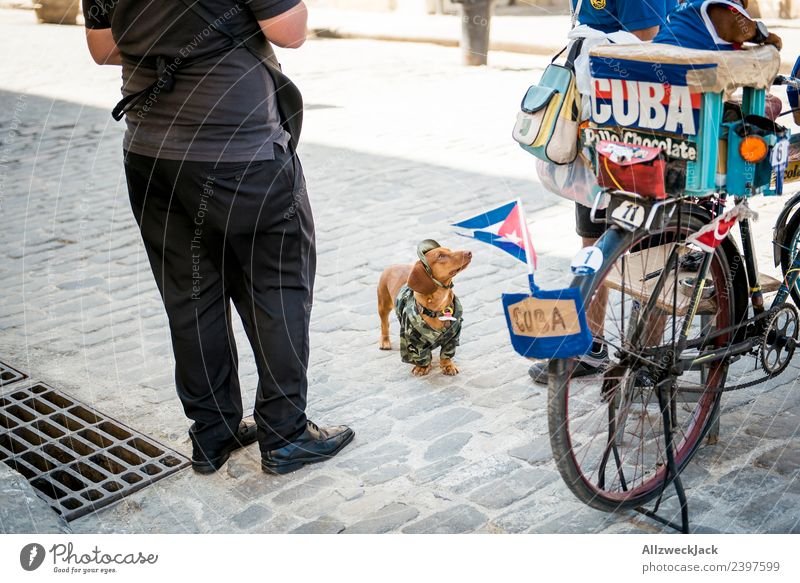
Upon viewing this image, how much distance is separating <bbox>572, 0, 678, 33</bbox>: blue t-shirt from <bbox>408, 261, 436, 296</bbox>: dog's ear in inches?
47.5

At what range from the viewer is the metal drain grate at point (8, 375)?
4.59 meters

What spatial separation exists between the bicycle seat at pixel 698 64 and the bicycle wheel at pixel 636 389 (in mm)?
490

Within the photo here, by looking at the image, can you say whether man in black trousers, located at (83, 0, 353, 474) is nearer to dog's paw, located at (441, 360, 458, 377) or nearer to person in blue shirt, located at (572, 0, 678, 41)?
dog's paw, located at (441, 360, 458, 377)

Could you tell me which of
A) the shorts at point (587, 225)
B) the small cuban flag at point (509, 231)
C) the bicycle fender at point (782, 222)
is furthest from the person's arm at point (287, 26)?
the bicycle fender at point (782, 222)

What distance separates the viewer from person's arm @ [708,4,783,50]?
9.87 feet

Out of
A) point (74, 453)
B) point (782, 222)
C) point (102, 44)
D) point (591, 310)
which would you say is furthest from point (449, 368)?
point (102, 44)

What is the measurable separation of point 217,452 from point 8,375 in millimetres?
1541

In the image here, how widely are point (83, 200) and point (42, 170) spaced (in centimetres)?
113

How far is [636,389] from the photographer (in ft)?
10.4

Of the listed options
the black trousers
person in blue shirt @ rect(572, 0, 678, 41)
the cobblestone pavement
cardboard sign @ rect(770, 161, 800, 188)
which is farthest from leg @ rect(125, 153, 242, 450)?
cardboard sign @ rect(770, 161, 800, 188)

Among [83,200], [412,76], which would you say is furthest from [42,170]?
[412,76]

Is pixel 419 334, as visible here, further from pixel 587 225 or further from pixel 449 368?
pixel 587 225

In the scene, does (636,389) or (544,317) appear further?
(636,389)

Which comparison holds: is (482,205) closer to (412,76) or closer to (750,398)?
(750,398)
